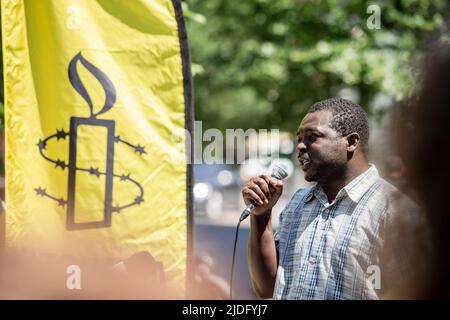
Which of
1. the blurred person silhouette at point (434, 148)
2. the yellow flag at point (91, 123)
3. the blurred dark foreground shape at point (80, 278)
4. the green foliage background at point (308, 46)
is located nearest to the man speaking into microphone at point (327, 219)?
the blurred person silhouette at point (434, 148)

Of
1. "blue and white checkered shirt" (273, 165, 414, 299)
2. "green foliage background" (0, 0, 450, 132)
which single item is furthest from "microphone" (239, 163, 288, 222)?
"green foliage background" (0, 0, 450, 132)

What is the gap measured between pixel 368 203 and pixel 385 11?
6.74 m

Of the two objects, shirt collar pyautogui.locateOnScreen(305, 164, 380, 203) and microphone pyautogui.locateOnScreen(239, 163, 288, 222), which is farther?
microphone pyautogui.locateOnScreen(239, 163, 288, 222)

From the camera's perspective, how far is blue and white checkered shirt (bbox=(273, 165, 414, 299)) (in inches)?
84.5

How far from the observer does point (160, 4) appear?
3201 millimetres

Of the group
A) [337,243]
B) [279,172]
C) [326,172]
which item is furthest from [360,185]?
[279,172]

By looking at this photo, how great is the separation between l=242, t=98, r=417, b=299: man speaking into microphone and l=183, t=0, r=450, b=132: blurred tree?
4671 mm

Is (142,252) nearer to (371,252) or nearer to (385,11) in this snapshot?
(371,252)

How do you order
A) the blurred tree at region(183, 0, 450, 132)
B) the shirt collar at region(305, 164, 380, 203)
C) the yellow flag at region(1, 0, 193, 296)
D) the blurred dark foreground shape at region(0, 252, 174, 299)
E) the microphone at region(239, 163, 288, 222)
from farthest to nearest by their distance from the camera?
the blurred tree at region(183, 0, 450, 132)
the yellow flag at region(1, 0, 193, 296)
the blurred dark foreground shape at region(0, 252, 174, 299)
the microphone at region(239, 163, 288, 222)
the shirt collar at region(305, 164, 380, 203)

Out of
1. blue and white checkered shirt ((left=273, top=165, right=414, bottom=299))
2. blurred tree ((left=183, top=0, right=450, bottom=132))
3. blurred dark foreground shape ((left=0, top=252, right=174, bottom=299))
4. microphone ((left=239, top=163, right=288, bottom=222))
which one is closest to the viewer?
blue and white checkered shirt ((left=273, top=165, right=414, bottom=299))

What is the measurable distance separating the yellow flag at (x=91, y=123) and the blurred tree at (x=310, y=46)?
4115mm

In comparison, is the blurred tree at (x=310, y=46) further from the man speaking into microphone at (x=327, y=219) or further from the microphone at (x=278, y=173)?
the man speaking into microphone at (x=327, y=219)

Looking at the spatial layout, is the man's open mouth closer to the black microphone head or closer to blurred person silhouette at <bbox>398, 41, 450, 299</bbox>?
the black microphone head
